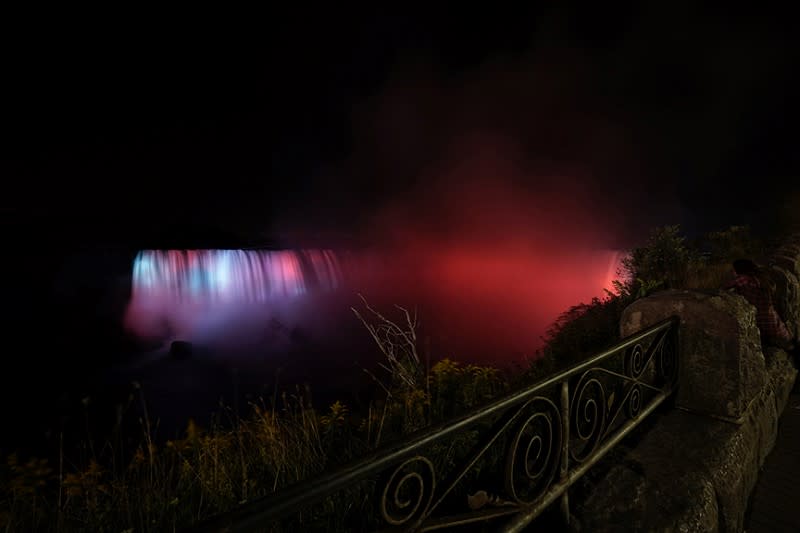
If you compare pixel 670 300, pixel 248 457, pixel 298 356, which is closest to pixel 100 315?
pixel 298 356

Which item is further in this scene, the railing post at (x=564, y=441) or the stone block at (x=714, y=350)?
the stone block at (x=714, y=350)

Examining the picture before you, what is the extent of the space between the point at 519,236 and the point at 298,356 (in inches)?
1338

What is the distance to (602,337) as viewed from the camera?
246 inches

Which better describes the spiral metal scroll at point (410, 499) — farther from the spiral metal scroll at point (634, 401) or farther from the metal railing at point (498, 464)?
the spiral metal scroll at point (634, 401)

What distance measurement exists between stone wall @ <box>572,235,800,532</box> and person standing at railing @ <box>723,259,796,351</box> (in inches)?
43.8

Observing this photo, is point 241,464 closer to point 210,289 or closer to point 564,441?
point 564,441

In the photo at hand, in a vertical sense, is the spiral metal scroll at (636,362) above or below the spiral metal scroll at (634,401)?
above

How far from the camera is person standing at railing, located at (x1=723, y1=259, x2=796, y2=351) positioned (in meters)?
4.27

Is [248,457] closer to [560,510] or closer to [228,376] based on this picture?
[560,510]

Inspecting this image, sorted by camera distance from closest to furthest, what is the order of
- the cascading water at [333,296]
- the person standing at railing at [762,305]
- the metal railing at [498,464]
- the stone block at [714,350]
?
the metal railing at [498,464] < the stone block at [714,350] < the person standing at railing at [762,305] < the cascading water at [333,296]

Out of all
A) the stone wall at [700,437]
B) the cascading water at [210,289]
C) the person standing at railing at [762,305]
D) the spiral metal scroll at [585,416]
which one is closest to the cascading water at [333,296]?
the cascading water at [210,289]

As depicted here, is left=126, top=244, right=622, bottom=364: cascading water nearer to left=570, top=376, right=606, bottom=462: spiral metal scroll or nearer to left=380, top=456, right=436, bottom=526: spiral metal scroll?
left=570, top=376, right=606, bottom=462: spiral metal scroll

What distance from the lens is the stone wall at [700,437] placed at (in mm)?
2027

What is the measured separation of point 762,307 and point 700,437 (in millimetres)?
3076
